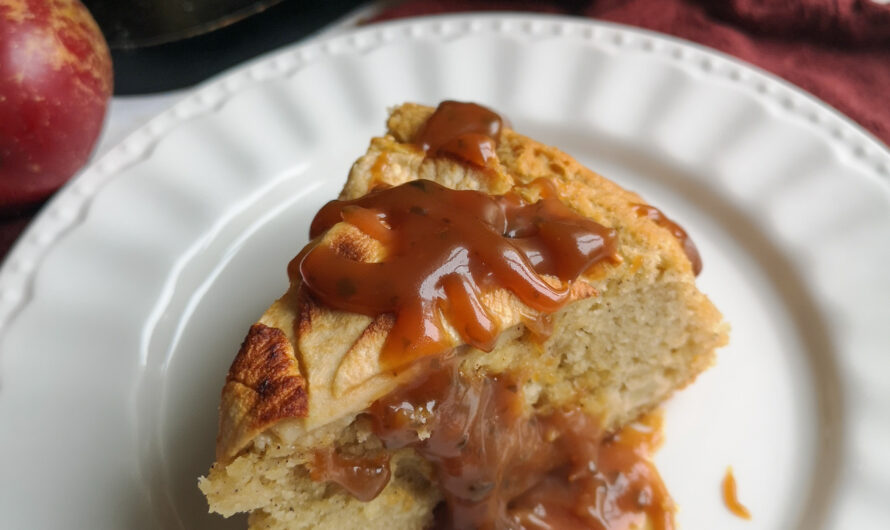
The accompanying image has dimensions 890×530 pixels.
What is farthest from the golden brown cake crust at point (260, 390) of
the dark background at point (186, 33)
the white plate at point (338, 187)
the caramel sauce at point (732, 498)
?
the dark background at point (186, 33)

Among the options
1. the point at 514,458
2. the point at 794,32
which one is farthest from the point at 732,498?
the point at 794,32

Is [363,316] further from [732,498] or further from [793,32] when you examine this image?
[793,32]

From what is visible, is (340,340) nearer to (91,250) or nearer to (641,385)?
(641,385)

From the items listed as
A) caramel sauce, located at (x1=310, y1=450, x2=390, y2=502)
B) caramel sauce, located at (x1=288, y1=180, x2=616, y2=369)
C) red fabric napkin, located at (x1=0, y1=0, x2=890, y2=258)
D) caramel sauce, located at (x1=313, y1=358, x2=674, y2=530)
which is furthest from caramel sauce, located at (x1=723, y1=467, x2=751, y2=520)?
red fabric napkin, located at (x1=0, y1=0, x2=890, y2=258)

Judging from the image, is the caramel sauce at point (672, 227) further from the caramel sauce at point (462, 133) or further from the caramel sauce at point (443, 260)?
the caramel sauce at point (462, 133)

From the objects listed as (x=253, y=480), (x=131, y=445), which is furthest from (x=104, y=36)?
(x=253, y=480)

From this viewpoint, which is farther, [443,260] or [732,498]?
[732,498]

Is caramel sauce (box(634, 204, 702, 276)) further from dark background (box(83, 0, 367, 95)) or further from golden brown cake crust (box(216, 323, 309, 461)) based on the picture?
dark background (box(83, 0, 367, 95))
